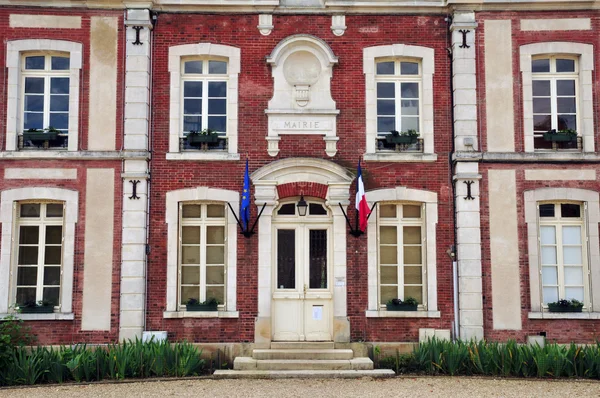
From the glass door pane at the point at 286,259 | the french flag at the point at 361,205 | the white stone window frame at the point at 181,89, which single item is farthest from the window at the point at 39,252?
the french flag at the point at 361,205

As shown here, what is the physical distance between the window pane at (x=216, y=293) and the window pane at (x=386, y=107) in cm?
436

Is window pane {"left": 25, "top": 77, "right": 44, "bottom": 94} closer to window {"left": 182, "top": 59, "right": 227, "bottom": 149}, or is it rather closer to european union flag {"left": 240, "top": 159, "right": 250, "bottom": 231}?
window {"left": 182, "top": 59, "right": 227, "bottom": 149}

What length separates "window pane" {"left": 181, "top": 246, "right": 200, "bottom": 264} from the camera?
12.1 meters

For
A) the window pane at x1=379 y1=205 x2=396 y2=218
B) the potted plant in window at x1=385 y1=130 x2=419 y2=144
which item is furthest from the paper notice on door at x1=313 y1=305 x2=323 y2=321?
the potted plant in window at x1=385 y1=130 x2=419 y2=144

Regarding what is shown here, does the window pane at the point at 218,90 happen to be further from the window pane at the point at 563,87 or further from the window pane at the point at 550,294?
the window pane at the point at 550,294

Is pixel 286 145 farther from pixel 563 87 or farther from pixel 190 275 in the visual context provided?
pixel 563 87

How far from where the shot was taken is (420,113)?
12.5 meters

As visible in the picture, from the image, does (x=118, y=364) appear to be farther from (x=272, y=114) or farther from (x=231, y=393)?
(x=272, y=114)

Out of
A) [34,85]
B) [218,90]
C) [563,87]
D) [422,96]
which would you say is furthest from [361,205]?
[34,85]

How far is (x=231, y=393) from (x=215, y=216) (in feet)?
11.8

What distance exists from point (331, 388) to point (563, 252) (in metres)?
5.10

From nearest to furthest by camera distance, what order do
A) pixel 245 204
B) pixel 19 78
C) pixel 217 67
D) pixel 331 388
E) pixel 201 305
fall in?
1. pixel 331 388
2. pixel 245 204
3. pixel 201 305
4. pixel 19 78
5. pixel 217 67

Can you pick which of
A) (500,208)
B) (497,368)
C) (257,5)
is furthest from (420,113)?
(497,368)

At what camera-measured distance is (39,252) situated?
11.9m
